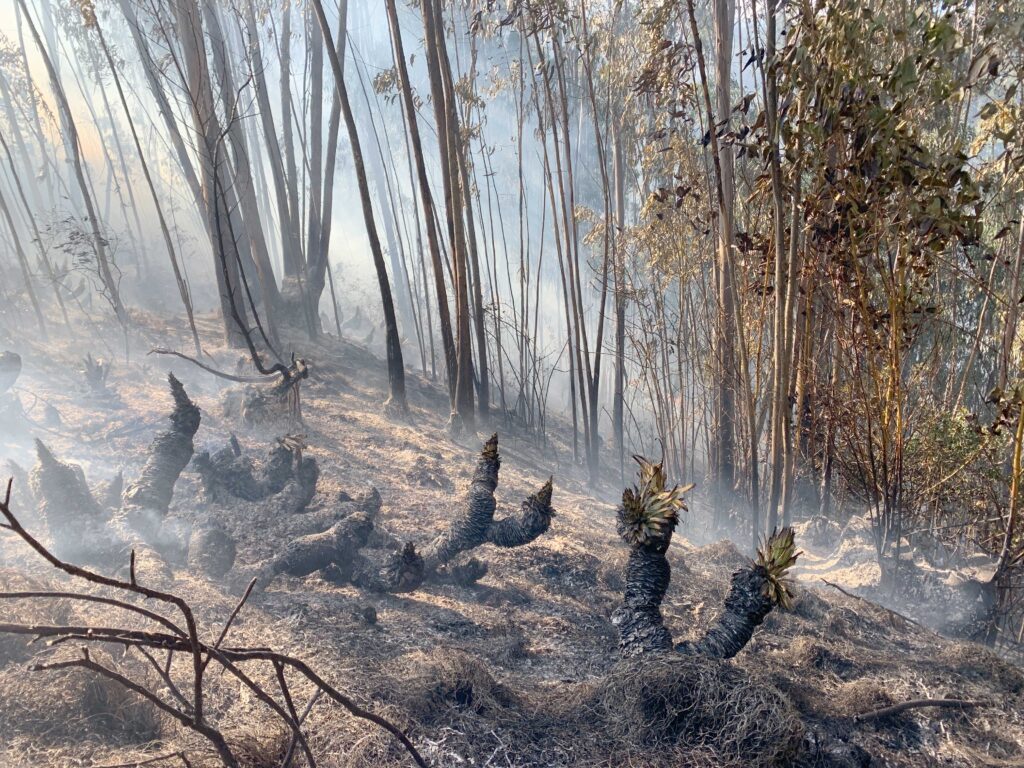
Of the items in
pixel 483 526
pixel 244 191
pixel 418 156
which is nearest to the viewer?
pixel 483 526

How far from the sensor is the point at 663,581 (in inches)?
113

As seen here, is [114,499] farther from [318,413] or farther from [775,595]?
[775,595]

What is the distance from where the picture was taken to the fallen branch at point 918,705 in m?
2.66

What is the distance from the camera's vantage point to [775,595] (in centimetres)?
264

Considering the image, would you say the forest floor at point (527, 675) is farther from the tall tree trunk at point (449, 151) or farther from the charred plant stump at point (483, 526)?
the tall tree trunk at point (449, 151)

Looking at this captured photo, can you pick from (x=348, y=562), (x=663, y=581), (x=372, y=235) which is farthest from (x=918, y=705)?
(x=372, y=235)

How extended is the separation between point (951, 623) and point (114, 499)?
6.14m

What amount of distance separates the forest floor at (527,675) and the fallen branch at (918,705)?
3 centimetres

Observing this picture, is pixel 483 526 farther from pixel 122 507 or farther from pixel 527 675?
pixel 122 507

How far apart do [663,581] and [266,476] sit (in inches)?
132

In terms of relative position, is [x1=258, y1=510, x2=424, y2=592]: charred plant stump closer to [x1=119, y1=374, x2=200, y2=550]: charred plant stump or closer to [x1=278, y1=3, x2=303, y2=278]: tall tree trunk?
[x1=119, y1=374, x2=200, y2=550]: charred plant stump

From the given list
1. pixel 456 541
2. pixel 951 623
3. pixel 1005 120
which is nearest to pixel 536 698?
pixel 456 541

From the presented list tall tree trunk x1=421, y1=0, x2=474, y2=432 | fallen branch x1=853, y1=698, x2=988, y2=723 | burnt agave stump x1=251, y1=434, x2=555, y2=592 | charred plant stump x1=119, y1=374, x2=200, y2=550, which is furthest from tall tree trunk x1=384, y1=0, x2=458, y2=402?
fallen branch x1=853, y1=698, x2=988, y2=723

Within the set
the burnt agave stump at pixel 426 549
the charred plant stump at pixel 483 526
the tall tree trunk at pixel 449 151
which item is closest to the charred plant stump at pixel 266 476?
the burnt agave stump at pixel 426 549
